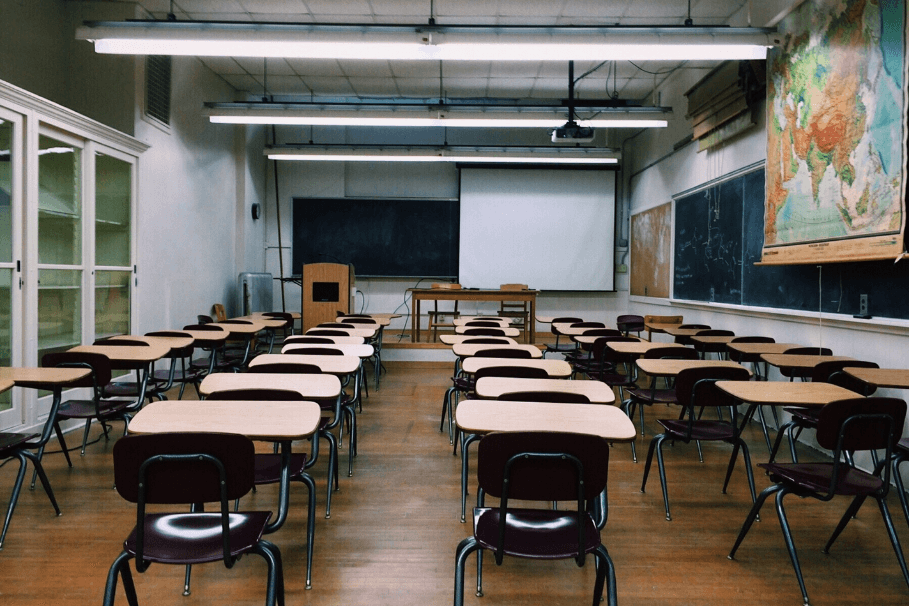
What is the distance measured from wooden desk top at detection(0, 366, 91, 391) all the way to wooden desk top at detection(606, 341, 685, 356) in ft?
10.8

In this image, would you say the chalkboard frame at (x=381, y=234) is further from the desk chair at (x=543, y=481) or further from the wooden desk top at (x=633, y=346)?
the desk chair at (x=543, y=481)

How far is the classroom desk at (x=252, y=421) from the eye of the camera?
6.07ft

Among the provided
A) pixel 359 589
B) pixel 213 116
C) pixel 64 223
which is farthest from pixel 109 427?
pixel 213 116

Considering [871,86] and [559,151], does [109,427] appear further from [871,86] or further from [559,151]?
[559,151]

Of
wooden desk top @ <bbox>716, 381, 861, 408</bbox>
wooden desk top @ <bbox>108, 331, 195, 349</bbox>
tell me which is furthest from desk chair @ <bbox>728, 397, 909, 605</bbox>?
wooden desk top @ <bbox>108, 331, 195, 349</bbox>

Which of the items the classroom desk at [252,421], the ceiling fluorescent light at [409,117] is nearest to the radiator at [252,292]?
the ceiling fluorescent light at [409,117]

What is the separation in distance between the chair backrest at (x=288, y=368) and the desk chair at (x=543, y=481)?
5.30ft

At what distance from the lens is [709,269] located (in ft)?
21.7

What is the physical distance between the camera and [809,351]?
4.16 metres

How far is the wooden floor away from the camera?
7.13 ft

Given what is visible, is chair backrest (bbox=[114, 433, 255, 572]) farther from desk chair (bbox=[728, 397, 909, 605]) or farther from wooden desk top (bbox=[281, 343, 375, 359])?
wooden desk top (bbox=[281, 343, 375, 359])

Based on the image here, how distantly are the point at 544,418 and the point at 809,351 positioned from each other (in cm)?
303

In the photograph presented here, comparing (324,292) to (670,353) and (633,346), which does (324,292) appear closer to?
(633,346)

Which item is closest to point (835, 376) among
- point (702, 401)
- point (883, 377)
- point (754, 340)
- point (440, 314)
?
point (883, 377)
